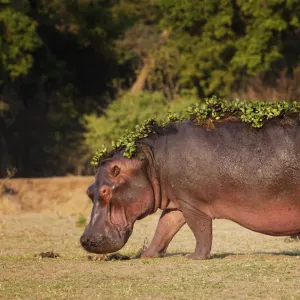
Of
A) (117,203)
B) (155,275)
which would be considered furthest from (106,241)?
(155,275)

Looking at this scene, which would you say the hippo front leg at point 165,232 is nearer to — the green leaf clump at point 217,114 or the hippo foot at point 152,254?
the hippo foot at point 152,254

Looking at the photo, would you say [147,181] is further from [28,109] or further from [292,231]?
[28,109]

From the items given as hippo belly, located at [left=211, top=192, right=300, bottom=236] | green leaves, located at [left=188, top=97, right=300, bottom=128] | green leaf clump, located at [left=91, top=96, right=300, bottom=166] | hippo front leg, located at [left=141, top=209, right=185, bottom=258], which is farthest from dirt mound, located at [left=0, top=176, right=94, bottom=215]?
hippo belly, located at [left=211, top=192, right=300, bottom=236]

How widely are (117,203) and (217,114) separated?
141 cm

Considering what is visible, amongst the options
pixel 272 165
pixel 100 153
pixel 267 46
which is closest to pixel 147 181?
pixel 100 153

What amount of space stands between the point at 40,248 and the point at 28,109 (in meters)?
23.6

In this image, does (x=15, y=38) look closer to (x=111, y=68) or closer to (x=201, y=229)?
(x=111, y=68)

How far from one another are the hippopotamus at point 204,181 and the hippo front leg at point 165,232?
0.75 feet

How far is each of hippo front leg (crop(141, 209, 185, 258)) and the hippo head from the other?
423mm

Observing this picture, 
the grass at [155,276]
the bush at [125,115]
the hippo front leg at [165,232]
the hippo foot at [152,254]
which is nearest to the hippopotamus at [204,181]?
the hippo front leg at [165,232]

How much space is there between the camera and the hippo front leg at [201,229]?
10039mm

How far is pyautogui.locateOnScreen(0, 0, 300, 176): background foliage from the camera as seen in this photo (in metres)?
33.1

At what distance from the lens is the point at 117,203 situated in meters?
10.1

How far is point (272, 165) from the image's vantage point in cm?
962
